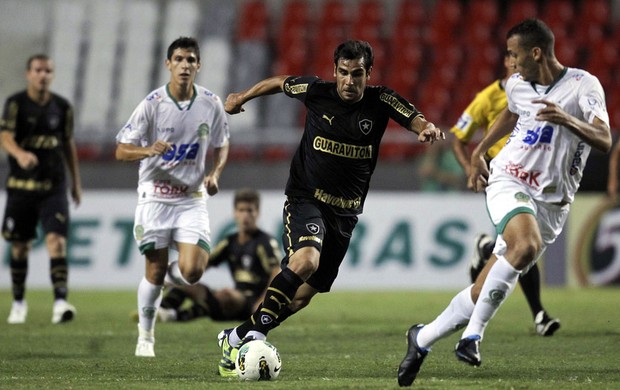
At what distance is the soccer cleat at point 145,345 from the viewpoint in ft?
24.9

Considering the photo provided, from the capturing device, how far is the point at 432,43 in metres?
20.2

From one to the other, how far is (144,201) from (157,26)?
46.1 ft

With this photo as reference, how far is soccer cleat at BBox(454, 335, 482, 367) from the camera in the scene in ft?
18.2

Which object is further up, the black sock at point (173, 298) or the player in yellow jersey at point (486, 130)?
the player in yellow jersey at point (486, 130)

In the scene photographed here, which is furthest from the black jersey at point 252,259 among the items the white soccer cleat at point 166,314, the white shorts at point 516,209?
the white shorts at point 516,209

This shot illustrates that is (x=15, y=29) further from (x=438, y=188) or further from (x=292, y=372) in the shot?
(x=292, y=372)

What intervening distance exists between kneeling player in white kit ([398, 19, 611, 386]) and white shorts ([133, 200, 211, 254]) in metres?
2.40

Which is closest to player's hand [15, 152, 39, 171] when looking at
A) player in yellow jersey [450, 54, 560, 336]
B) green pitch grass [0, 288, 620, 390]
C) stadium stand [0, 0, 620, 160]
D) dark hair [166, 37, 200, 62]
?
green pitch grass [0, 288, 620, 390]

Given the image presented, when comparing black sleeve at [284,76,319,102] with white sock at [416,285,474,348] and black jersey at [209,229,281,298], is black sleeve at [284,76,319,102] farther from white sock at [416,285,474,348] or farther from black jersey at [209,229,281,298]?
black jersey at [209,229,281,298]

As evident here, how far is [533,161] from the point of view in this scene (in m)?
6.21

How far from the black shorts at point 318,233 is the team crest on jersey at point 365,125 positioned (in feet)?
1.73

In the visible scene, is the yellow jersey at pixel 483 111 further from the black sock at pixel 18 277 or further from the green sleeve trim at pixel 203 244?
the black sock at pixel 18 277

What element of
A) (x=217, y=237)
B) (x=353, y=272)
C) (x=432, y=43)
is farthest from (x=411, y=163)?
(x=432, y=43)

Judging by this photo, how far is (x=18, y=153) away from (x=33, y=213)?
0.89m
